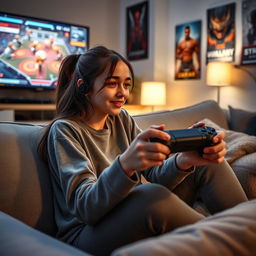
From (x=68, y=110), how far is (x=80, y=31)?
3048mm

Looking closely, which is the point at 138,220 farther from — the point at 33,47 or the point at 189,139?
the point at 33,47

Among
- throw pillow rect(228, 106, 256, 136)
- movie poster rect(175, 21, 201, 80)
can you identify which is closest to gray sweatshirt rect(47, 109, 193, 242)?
throw pillow rect(228, 106, 256, 136)

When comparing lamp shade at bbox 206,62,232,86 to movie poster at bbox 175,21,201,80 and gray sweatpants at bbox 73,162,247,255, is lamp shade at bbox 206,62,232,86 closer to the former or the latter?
movie poster at bbox 175,21,201,80

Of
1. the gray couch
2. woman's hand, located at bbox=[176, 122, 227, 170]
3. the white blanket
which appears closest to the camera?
woman's hand, located at bbox=[176, 122, 227, 170]

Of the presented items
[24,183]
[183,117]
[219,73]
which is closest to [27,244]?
[24,183]

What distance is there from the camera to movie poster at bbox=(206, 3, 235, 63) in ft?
11.1

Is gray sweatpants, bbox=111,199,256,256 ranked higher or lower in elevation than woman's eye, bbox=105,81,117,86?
lower

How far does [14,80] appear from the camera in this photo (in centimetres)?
352

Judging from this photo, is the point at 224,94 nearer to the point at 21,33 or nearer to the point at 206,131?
the point at 21,33

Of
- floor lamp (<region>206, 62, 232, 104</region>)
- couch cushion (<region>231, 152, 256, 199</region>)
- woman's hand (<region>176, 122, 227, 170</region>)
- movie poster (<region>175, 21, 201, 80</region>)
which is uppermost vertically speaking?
movie poster (<region>175, 21, 201, 80</region>)

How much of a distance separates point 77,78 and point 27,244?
593 millimetres

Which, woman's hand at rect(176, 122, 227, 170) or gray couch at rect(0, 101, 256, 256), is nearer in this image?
woman's hand at rect(176, 122, 227, 170)

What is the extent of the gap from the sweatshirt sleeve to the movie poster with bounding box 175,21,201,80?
297 centimetres

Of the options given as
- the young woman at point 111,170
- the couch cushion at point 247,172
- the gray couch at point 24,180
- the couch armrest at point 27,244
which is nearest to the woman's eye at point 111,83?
the young woman at point 111,170
